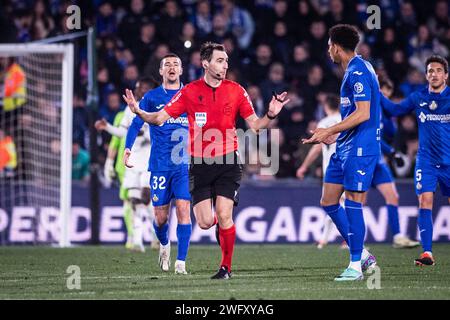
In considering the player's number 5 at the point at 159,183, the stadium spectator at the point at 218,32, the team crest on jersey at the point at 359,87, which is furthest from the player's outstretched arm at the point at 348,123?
the stadium spectator at the point at 218,32

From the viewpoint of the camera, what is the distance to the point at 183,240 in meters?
10.8

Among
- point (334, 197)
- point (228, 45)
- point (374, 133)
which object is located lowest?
point (334, 197)

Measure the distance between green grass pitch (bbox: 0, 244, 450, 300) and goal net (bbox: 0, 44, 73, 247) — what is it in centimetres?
185

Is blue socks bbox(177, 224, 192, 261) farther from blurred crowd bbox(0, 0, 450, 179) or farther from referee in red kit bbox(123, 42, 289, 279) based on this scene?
blurred crowd bbox(0, 0, 450, 179)

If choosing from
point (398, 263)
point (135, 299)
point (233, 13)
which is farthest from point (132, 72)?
point (135, 299)

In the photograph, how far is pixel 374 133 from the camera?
9.58m

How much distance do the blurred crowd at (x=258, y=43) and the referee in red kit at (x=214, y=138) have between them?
7.79m

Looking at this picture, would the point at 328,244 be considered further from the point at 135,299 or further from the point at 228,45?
the point at 135,299

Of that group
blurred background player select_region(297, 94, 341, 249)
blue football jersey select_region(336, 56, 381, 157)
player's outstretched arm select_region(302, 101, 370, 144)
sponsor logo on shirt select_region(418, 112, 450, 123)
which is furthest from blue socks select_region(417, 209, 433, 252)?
blurred background player select_region(297, 94, 341, 249)

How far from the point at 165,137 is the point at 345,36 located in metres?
2.82

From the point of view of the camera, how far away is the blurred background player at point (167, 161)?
1116cm

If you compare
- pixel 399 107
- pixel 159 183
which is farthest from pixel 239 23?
pixel 159 183

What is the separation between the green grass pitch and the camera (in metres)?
8.27
